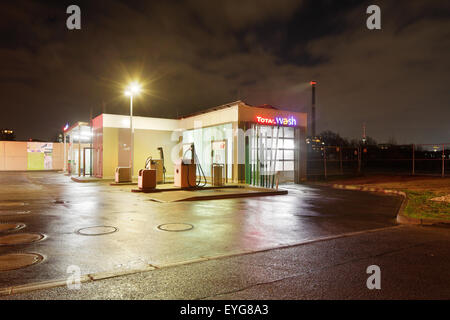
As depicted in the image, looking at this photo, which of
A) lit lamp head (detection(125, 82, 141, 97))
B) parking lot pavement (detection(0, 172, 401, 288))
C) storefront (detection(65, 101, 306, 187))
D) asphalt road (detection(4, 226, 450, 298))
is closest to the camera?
asphalt road (detection(4, 226, 450, 298))

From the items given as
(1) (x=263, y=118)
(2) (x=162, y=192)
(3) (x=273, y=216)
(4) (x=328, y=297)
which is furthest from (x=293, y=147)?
(4) (x=328, y=297)

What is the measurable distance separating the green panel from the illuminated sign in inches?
1444

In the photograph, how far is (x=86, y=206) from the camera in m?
11.7

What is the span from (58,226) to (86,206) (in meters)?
3.64

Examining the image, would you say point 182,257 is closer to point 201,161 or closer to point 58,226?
point 58,226

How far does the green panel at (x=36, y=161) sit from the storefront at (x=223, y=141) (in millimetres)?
20413

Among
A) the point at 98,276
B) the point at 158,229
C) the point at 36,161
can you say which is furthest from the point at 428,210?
the point at 36,161

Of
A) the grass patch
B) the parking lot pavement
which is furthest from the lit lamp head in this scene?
the grass patch

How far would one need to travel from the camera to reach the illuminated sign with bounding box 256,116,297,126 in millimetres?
23125

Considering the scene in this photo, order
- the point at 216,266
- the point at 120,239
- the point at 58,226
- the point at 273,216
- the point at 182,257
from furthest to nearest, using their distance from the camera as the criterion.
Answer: the point at 273,216, the point at 58,226, the point at 120,239, the point at 182,257, the point at 216,266

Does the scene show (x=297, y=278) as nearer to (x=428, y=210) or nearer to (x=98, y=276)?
(x=98, y=276)

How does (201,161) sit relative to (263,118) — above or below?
below

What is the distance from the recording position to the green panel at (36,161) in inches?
1767

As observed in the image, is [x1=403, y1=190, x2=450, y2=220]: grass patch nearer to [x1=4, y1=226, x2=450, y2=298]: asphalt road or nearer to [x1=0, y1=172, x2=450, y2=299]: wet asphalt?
[x1=0, y1=172, x2=450, y2=299]: wet asphalt
